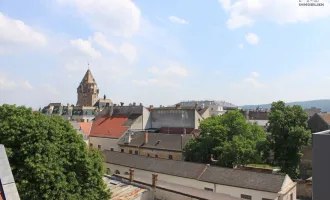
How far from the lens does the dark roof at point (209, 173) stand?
22.9 meters

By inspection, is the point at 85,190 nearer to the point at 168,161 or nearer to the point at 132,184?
the point at 132,184

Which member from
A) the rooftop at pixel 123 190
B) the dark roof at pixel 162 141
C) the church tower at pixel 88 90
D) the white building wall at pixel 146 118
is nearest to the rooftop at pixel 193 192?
the rooftop at pixel 123 190

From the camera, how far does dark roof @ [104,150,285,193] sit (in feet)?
75.0

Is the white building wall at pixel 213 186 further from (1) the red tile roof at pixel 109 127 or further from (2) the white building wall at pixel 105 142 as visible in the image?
(1) the red tile roof at pixel 109 127

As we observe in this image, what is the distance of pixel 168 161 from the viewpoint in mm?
30172

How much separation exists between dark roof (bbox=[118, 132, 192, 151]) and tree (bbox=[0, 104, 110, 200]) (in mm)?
20928

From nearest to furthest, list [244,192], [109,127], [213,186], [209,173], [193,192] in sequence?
[244,192] → [193,192] → [213,186] → [209,173] → [109,127]

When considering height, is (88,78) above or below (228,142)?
above

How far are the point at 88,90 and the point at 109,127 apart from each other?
231ft

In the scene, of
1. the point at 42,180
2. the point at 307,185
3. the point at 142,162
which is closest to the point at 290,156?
the point at 307,185

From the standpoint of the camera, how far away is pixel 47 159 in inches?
600

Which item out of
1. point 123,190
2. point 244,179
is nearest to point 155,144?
point 123,190

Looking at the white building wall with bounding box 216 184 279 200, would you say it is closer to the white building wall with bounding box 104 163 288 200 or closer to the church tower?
the white building wall with bounding box 104 163 288 200

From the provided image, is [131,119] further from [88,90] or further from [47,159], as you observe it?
[88,90]
